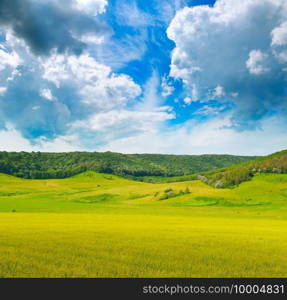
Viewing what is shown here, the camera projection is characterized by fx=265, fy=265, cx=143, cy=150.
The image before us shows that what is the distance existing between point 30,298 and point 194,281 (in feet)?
21.3

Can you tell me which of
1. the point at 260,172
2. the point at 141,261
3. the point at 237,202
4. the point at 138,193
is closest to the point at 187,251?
the point at 141,261

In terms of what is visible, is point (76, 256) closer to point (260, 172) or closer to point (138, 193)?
point (138, 193)

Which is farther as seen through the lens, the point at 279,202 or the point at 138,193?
the point at 138,193

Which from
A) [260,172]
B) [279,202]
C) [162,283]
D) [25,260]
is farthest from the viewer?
[260,172]

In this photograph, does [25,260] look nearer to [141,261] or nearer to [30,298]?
[30,298]

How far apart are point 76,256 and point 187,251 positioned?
7.54 metres

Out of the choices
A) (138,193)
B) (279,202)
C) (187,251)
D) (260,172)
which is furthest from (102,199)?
(187,251)

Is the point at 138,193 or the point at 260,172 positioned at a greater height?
the point at 260,172

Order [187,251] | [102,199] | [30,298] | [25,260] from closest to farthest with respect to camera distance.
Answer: [30,298] < [25,260] < [187,251] < [102,199]

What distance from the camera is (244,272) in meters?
13.0

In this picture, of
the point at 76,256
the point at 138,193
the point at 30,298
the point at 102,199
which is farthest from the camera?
the point at 138,193

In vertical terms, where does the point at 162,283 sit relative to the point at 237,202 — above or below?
above

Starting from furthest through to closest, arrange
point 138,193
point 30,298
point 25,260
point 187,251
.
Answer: point 138,193 → point 187,251 → point 25,260 → point 30,298

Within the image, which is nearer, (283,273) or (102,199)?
(283,273)
